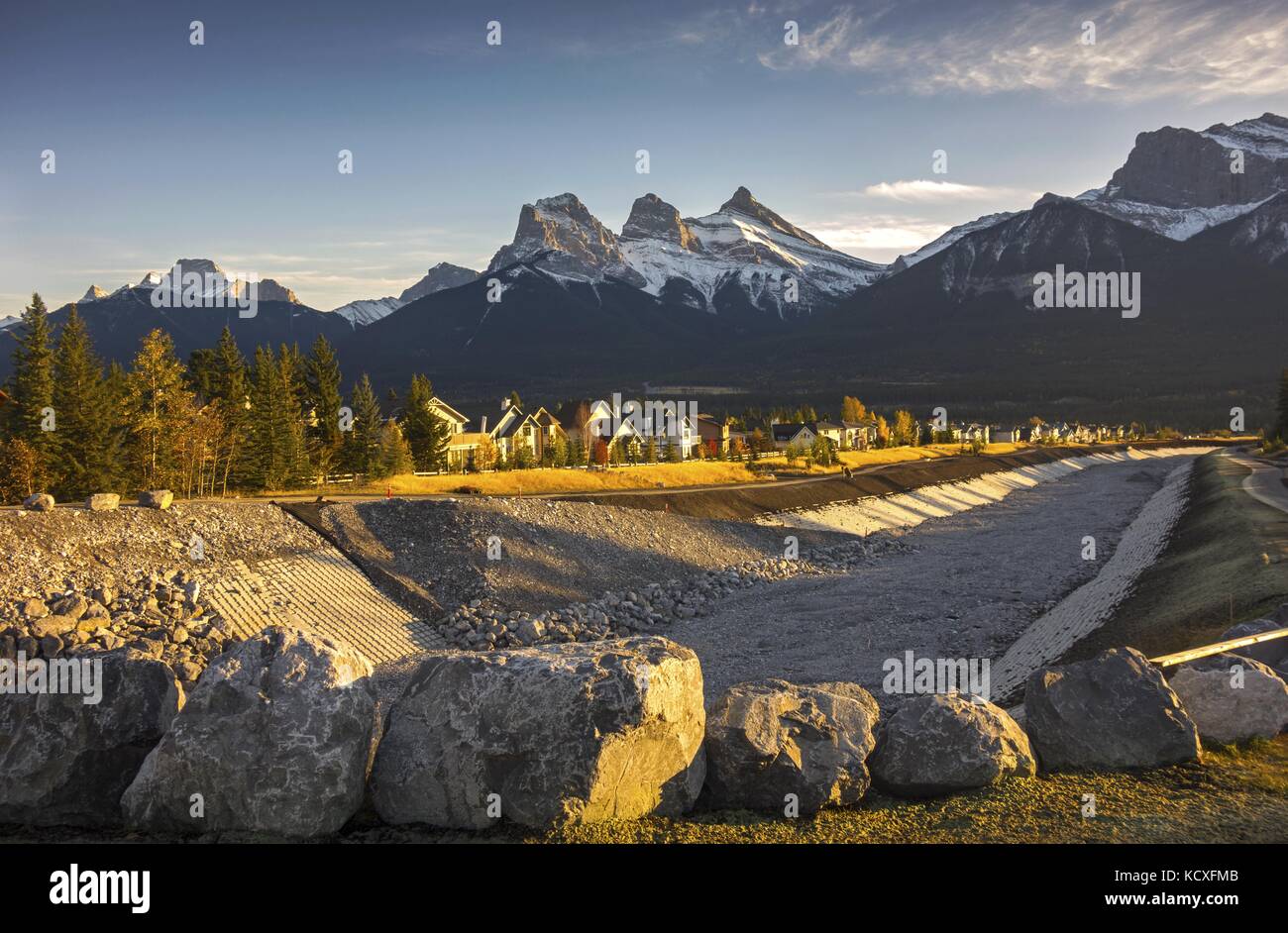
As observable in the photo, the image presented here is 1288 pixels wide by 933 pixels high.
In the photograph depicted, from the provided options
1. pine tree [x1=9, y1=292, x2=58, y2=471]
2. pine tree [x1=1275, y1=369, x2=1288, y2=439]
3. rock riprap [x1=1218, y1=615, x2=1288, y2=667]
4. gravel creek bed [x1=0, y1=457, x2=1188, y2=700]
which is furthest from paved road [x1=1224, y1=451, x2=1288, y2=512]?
pine tree [x1=9, y1=292, x2=58, y2=471]

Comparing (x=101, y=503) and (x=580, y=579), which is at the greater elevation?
(x=101, y=503)

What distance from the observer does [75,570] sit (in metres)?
27.0

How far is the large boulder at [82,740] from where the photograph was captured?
32.3 ft

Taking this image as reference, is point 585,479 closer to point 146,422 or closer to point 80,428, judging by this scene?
point 146,422

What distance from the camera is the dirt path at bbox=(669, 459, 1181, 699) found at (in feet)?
91.2

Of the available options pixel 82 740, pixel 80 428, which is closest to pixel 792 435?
pixel 80 428

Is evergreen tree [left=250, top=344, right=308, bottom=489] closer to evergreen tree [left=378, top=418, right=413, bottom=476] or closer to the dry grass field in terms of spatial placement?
the dry grass field

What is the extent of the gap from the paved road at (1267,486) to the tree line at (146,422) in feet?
189

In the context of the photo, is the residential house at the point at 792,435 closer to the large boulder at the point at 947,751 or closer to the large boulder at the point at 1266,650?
the large boulder at the point at 1266,650

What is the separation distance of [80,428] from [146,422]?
3.01 meters

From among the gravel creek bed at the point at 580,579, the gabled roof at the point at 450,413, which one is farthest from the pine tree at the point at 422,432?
the gravel creek bed at the point at 580,579

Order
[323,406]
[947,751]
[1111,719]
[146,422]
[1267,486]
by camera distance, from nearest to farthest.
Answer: [947,751] → [1111,719] → [146,422] → [1267,486] → [323,406]

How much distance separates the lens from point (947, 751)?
10.2 metres

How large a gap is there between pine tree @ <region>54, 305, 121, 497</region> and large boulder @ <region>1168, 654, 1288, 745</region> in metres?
47.5
